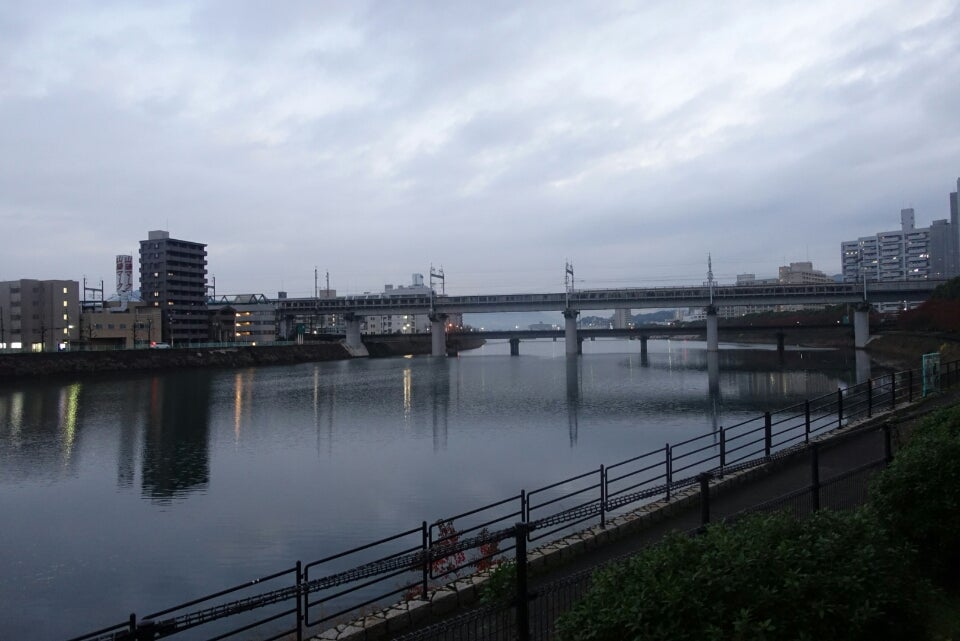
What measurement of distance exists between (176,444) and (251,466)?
323 inches

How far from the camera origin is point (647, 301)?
130 m

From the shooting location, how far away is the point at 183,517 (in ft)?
68.5

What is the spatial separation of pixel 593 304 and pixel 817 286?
39.7m

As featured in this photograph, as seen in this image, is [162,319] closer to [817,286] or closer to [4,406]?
[4,406]

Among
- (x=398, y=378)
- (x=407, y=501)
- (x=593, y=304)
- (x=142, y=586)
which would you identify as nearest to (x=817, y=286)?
(x=593, y=304)

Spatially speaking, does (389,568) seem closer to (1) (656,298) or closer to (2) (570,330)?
(2) (570,330)

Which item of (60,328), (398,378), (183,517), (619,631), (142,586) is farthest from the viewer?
(60,328)

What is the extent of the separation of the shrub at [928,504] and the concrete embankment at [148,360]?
286 ft


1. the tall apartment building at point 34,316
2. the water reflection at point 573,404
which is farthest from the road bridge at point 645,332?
the tall apartment building at point 34,316

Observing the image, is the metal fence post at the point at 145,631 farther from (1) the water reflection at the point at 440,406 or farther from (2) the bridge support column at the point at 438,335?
(2) the bridge support column at the point at 438,335

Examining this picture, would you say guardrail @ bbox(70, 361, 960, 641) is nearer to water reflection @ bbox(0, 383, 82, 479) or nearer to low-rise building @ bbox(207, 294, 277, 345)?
water reflection @ bbox(0, 383, 82, 479)

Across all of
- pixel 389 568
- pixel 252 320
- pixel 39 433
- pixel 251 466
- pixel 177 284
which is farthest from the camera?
pixel 252 320

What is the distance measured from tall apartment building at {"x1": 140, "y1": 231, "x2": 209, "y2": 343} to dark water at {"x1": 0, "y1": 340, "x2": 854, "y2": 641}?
2746 inches

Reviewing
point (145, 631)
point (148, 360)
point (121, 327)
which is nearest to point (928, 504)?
point (145, 631)
